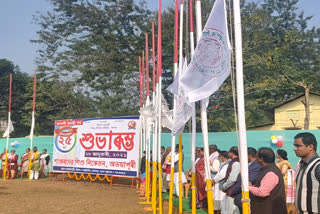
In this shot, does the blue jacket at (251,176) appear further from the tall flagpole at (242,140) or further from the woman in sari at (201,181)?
the woman in sari at (201,181)

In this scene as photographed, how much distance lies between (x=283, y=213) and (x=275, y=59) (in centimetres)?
2079

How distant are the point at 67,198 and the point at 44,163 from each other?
7.62m

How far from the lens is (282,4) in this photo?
33.4 m

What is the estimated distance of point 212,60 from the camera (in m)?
4.28

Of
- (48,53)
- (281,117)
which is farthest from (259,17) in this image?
(48,53)

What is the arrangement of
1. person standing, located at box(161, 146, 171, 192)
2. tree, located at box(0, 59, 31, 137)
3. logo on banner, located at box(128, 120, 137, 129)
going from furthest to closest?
tree, located at box(0, 59, 31, 137)
logo on banner, located at box(128, 120, 137, 129)
person standing, located at box(161, 146, 171, 192)

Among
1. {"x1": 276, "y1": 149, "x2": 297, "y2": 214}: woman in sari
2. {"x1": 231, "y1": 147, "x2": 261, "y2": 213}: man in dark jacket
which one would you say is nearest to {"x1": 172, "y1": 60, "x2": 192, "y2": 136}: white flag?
{"x1": 231, "y1": 147, "x2": 261, "y2": 213}: man in dark jacket

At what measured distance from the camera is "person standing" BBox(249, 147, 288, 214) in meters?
4.71

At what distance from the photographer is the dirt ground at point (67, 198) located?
1002 centimetres

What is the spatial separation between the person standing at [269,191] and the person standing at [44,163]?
50.9ft

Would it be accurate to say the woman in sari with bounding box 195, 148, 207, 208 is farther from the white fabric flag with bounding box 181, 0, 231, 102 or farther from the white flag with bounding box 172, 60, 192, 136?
the white fabric flag with bounding box 181, 0, 231, 102

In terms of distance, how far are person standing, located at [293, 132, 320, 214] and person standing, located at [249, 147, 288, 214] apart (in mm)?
776

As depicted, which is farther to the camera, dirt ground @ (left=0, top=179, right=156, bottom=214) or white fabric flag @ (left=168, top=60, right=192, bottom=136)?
dirt ground @ (left=0, top=179, right=156, bottom=214)

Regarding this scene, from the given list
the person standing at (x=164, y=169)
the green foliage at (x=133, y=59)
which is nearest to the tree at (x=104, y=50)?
the green foliage at (x=133, y=59)
